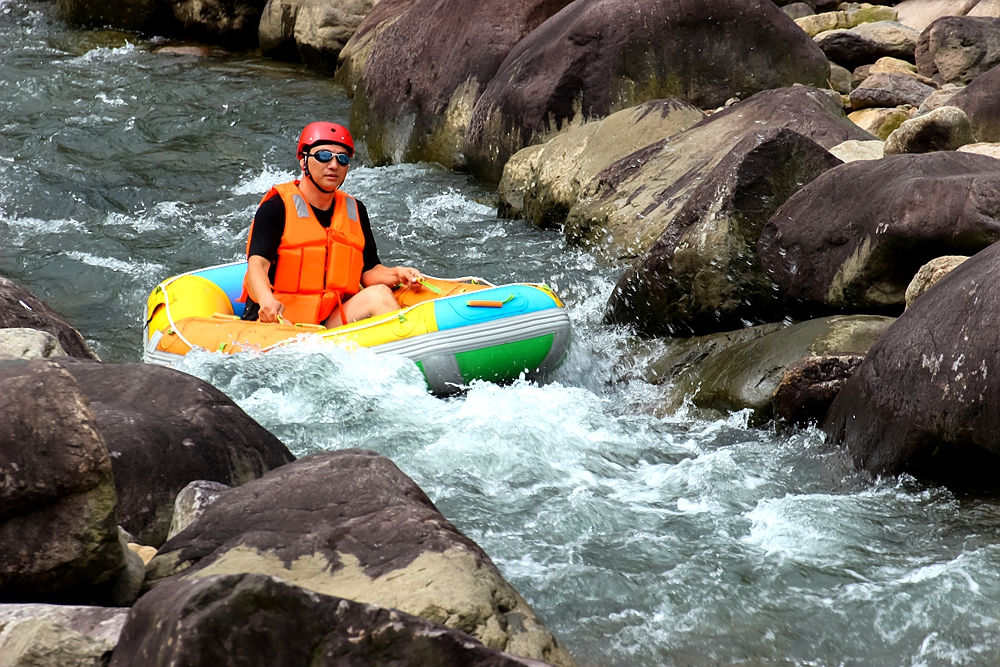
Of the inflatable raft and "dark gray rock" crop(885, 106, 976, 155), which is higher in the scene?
"dark gray rock" crop(885, 106, 976, 155)

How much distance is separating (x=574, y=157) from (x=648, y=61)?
132 cm

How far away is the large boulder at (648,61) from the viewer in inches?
350

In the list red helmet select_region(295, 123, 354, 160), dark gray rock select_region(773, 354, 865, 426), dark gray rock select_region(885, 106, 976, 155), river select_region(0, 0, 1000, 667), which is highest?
dark gray rock select_region(885, 106, 976, 155)

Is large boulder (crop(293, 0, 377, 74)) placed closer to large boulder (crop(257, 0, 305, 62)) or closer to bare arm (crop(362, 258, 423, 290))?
large boulder (crop(257, 0, 305, 62))

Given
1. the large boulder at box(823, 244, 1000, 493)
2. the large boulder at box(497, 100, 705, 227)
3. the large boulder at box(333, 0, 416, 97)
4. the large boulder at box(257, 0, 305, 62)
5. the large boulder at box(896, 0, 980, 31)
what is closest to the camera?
the large boulder at box(823, 244, 1000, 493)

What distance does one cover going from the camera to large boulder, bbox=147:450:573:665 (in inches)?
104

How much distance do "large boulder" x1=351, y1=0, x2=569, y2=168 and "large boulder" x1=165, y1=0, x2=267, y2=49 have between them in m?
5.55

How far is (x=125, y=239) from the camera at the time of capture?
8664 mm

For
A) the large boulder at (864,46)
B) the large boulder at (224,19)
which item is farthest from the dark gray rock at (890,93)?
the large boulder at (224,19)

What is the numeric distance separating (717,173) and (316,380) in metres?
2.60

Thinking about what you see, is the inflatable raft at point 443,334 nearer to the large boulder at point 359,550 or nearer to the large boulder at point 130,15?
the large boulder at point 359,550

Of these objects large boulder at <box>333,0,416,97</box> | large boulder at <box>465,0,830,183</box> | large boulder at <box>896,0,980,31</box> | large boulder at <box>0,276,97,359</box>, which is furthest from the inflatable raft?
large boulder at <box>896,0,980,31</box>

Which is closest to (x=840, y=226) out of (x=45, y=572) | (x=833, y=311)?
(x=833, y=311)

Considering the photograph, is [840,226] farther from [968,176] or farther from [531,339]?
[531,339]
